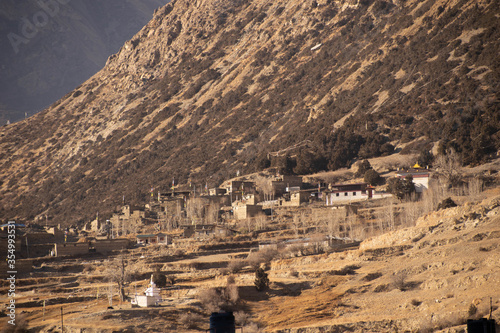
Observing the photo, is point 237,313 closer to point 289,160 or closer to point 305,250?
point 305,250

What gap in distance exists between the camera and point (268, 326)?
3966 centimetres

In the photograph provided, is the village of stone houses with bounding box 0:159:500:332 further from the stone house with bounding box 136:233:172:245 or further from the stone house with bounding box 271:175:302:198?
the stone house with bounding box 271:175:302:198

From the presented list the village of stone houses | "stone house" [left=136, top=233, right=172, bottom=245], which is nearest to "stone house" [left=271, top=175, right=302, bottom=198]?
the village of stone houses

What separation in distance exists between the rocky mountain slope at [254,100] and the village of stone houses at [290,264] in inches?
710

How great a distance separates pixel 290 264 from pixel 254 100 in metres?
92.1

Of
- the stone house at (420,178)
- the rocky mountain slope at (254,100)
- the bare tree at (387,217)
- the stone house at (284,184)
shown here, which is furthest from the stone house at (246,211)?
the rocky mountain slope at (254,100)

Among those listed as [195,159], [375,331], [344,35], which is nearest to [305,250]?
[375,331]

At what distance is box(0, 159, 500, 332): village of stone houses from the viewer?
39.0 m

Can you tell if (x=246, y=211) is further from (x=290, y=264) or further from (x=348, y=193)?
(x=290, y=264)

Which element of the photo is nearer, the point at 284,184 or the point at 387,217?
the point at 387,217

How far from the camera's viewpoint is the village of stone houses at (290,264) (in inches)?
1534

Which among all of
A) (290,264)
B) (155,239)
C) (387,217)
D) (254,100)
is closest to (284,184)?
(155,239)

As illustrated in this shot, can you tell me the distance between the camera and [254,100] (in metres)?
143

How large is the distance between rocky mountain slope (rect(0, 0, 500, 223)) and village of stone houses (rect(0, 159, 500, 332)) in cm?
1803
